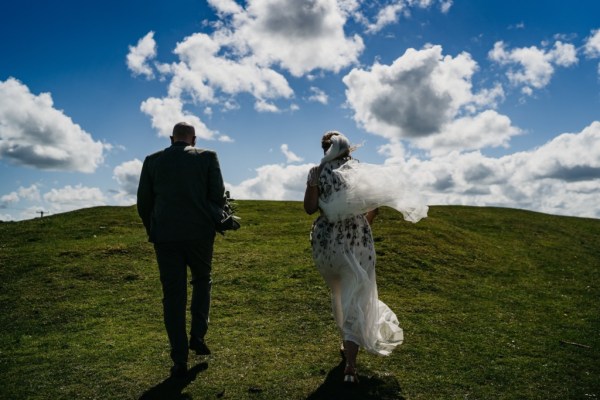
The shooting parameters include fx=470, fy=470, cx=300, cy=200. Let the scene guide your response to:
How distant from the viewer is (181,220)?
6426 mm

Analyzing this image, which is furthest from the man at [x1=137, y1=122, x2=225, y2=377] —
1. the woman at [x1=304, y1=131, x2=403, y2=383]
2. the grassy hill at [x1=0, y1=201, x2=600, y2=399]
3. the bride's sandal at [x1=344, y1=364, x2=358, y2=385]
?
the bride's sandal at [x1=344, y1=364, x2=358, y2=385]

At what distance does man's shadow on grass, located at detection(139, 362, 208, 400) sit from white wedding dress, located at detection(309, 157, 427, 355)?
2188mm

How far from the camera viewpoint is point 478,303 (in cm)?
1199

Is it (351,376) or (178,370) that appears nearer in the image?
Result: (351,376)

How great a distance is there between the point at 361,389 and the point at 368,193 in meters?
2.59

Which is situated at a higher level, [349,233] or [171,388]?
[349,233]

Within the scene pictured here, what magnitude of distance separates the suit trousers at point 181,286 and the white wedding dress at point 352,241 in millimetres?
1654

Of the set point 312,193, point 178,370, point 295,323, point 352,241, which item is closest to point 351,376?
point 352,241

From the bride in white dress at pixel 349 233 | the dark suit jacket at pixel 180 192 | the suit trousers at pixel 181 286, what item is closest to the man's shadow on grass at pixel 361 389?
the bride in white dress at pixel 349 233

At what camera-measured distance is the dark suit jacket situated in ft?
21.1

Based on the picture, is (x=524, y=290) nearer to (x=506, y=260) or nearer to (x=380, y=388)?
(x=506, y=260)

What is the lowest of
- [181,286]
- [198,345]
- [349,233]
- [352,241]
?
[198,345]

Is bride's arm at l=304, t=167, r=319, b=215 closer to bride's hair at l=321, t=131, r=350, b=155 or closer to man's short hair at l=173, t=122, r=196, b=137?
bride's hair at l=321, t=131, r=350, b=155

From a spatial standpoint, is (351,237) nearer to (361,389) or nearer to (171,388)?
(361,389)
